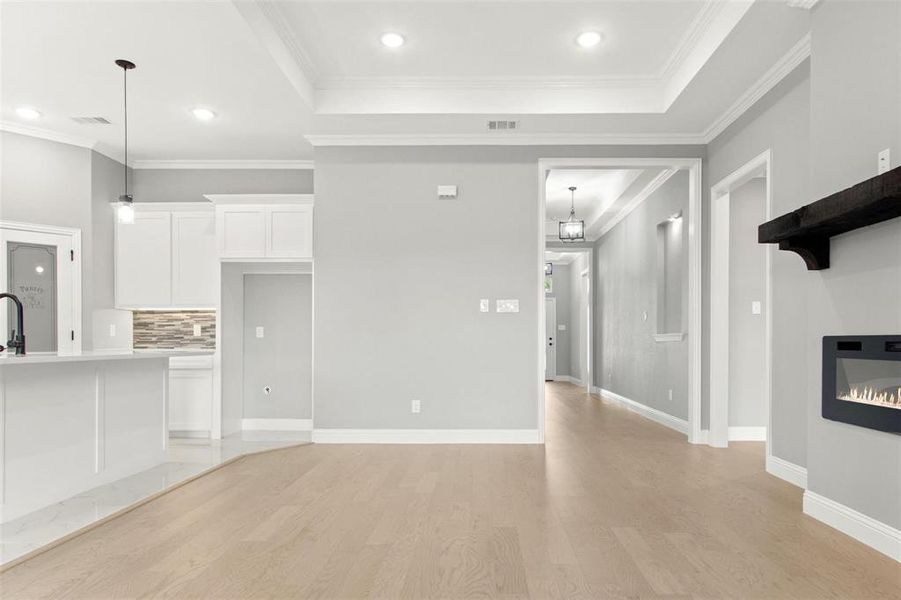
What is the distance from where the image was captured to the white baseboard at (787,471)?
12.5ft

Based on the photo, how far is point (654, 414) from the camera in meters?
6.90

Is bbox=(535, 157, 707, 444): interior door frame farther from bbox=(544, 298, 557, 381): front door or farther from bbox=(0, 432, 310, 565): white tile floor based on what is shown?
bbox=(544, 298, 557, 381): front door

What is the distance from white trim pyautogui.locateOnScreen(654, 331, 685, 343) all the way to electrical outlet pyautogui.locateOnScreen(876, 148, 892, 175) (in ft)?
10.9

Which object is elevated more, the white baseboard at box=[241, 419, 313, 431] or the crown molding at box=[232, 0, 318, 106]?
the crown molding at box=[232, 0, 318, 106]

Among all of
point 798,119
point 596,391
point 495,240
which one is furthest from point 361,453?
point 596,391

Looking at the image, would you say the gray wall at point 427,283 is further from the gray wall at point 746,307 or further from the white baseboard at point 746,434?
the white baseboard at point 746,434

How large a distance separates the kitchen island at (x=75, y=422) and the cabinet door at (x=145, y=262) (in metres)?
1.66

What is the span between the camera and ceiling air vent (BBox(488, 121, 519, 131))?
198 inches

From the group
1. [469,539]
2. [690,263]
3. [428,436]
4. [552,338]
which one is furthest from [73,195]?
[552,338]

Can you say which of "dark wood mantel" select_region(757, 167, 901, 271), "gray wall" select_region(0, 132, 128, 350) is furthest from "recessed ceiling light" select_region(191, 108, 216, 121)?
"dark wood mantel" select_region(757, 167, 901, 271)

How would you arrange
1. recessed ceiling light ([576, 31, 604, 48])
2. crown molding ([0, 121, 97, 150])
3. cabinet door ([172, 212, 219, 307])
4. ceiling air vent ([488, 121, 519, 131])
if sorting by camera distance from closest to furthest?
1. recessed ceiling light ([576, 31, 604, 48])
2. ceiling air vent ([488, 121, 519, 131])
3. crown molding ([0, 121, 97, 150])
4. cabinet door ([172, 212, 219, 307])

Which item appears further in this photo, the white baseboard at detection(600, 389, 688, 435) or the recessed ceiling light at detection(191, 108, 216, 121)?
the white baseboard at detection(600, 389, 688, 435)

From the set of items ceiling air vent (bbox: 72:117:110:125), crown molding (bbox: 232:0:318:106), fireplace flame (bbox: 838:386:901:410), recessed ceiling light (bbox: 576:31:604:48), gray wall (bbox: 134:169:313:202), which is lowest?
fireplace flame (bbox: 838:386:901:410)

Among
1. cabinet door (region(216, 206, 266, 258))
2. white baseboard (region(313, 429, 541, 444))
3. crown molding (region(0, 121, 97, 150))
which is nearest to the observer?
crown molding (region(0, 121, 97, 150))
